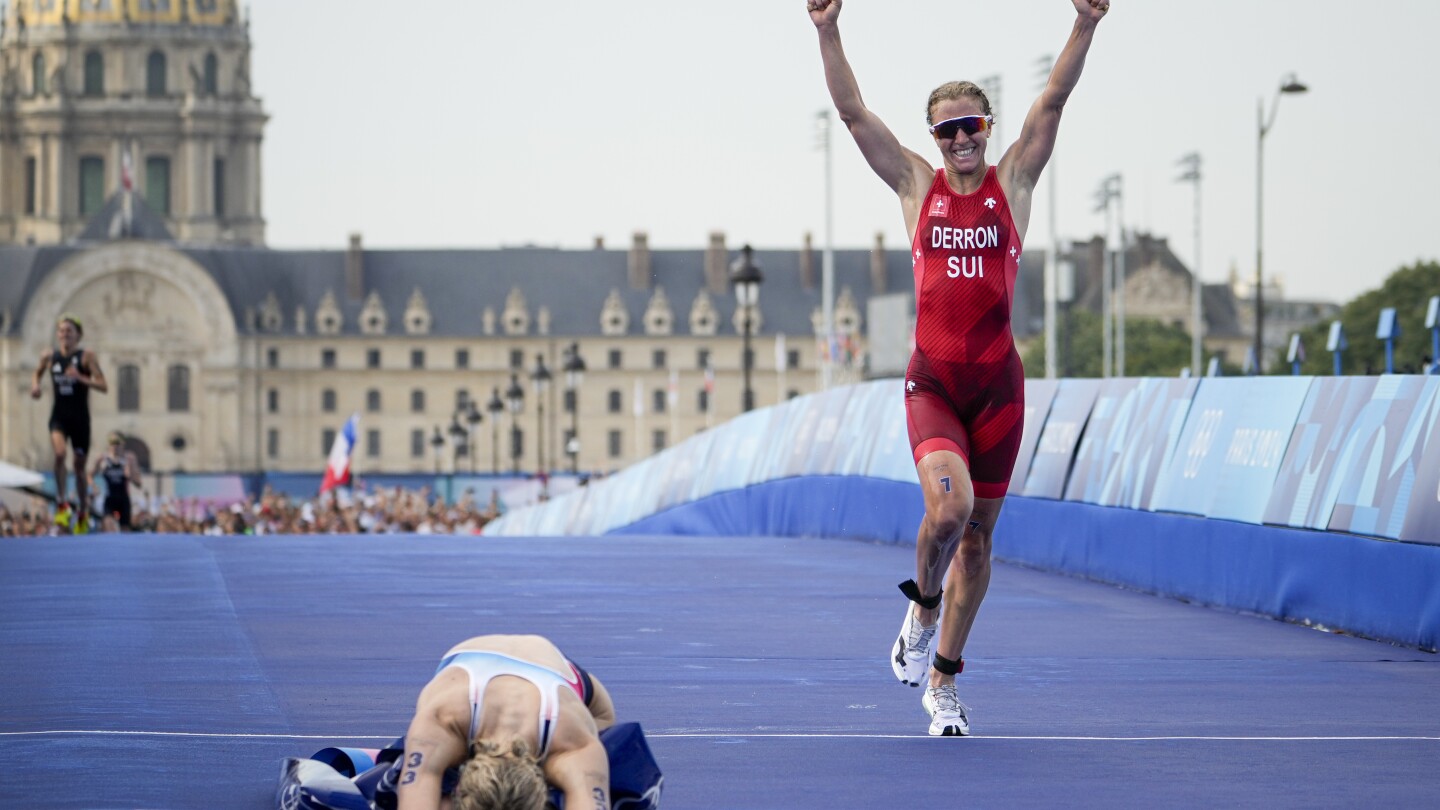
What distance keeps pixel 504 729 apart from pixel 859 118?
11.1ft

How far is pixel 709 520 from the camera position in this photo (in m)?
27.7

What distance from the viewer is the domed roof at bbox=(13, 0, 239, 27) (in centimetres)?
17550

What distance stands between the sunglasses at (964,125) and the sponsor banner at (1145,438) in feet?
23.2

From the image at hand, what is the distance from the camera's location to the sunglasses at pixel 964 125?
818 centimetres

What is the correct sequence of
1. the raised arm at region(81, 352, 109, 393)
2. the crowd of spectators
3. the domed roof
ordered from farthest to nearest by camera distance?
the domed roof, the crowd of spectators, the raised arm at region(81, 352, 109, 393)

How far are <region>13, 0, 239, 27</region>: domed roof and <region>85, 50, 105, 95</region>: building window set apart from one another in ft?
8.35

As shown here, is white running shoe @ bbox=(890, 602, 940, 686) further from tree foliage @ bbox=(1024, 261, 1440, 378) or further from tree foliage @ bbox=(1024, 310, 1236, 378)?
tree foliage @ bbox=(1024, 310, 1236, 378)

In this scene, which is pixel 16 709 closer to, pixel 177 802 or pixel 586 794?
pixel 177 802

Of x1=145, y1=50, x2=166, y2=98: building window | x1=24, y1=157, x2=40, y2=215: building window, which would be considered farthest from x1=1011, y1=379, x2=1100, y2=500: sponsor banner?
x1=145, y1=50, x2=166, y2=98: building window

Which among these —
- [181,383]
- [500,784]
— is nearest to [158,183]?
[181,383]

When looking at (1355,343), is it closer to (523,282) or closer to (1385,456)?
(523,282)

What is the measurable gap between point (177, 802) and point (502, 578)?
9039mm

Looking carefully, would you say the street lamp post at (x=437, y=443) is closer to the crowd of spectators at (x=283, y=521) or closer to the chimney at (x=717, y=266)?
the chimney at (x=717, y=266)

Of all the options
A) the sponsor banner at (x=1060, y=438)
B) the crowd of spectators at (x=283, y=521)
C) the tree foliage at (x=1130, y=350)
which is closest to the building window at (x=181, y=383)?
the tree foliage at (x=1130, y=350)
